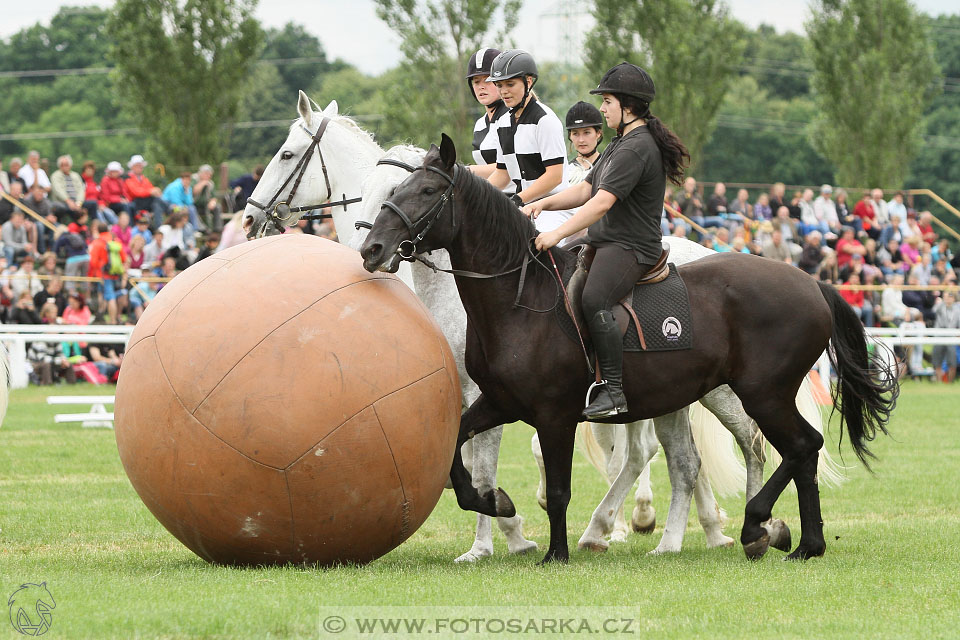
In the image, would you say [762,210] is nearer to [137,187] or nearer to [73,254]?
[137,187]

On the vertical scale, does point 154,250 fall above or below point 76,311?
above

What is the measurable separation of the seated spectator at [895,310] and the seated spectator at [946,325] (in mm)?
549

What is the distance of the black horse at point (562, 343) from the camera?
7.20 m

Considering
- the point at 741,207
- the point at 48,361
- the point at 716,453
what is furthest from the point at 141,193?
the point at 716,453

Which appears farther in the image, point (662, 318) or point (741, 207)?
point (741, 207)

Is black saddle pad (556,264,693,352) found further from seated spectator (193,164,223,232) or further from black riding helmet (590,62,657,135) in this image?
seated spectator (193,164,223,232)

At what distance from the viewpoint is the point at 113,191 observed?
24156 mm

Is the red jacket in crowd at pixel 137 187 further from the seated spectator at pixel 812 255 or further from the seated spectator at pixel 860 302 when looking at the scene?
the seated spectator at pixel 860 302

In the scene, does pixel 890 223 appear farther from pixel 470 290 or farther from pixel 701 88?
pixel 470 290

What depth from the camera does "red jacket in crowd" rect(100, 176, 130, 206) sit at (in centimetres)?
2409

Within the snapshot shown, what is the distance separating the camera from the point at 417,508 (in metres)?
6.89

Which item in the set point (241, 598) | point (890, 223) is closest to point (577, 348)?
point (241, 598)

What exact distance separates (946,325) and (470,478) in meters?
21.5

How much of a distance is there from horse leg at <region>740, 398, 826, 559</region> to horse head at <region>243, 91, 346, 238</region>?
3553mm
